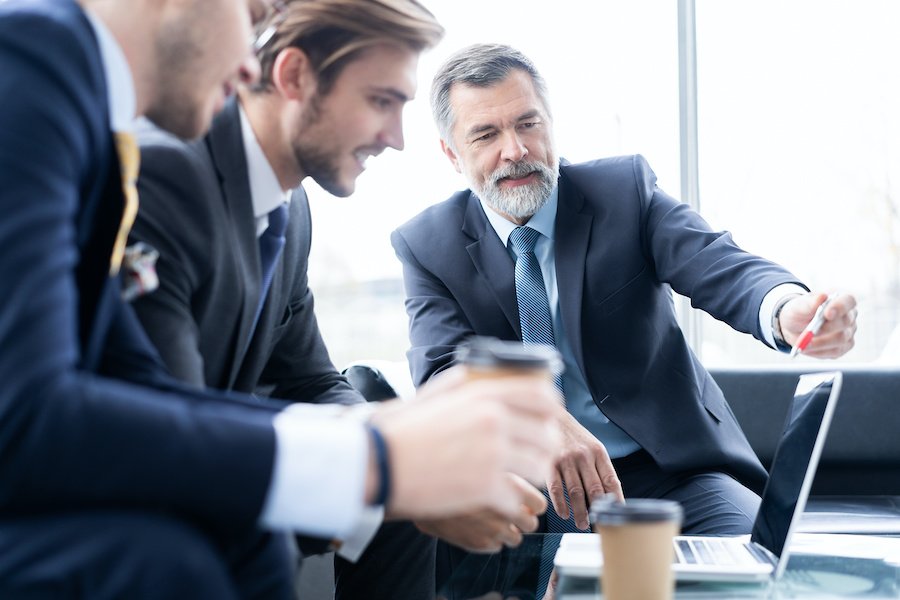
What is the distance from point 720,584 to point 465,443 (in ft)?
1.93

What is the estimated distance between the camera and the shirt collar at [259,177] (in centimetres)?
159

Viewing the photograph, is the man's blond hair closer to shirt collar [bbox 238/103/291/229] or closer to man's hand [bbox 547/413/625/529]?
shirt collar [bbox 238/103/291/229]

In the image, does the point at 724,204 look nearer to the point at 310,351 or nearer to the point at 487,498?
the point at 310,351

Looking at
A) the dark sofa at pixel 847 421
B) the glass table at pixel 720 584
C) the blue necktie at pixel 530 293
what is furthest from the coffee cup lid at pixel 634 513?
the dark sofa at pixel 847 421

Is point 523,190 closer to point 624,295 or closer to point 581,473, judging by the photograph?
point 624,295

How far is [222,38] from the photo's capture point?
117 cm

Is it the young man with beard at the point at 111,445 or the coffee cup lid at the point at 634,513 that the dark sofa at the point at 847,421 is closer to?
the coffee cup lid at the point at 634,513

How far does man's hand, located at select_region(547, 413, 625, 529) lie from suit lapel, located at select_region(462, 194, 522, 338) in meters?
0.58

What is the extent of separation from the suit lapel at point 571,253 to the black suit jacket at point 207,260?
808mm

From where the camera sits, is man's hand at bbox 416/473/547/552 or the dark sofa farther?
the dark sofa

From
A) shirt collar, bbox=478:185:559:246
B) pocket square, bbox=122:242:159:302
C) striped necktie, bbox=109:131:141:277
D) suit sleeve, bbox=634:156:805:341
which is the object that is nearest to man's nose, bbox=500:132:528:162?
shirt collar, bbox=478:185:559:246

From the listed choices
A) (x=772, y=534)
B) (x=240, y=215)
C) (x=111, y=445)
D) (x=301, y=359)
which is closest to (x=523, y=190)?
(x=301, y=359)

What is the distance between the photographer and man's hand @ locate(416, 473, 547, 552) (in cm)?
141

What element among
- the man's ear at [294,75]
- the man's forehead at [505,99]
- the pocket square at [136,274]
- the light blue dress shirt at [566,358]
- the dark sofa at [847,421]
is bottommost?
the dark sofa at [847,421]
